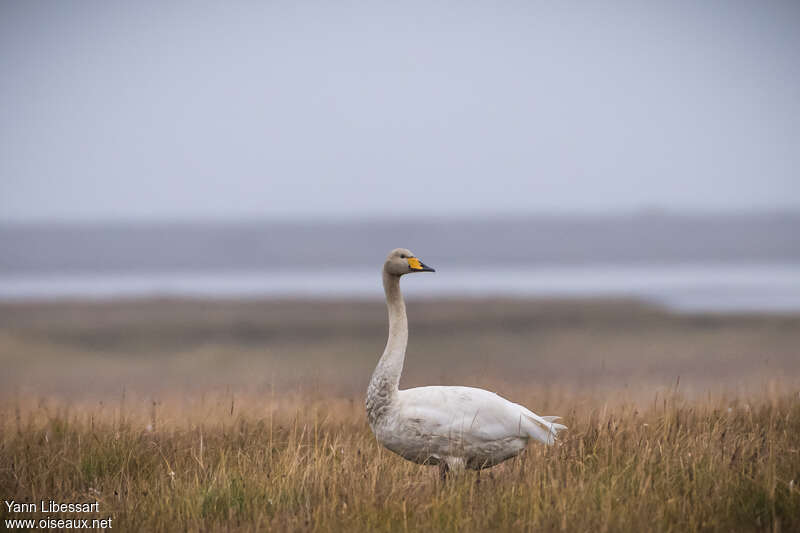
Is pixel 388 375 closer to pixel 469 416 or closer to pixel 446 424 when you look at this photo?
pixel 446 424

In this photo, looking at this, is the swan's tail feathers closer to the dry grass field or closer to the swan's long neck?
the dry grass field

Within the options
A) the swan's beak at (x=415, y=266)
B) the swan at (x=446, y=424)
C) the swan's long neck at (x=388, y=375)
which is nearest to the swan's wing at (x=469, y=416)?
the swan at (x=446, y=424)

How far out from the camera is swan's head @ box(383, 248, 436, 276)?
764 centimetres

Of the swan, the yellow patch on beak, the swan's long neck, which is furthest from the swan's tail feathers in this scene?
the yellow patch on beak

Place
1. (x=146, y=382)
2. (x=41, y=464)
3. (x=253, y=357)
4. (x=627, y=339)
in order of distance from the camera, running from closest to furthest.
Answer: (x=41, y=464), (x=146, y=382), (x=253, y=357), (x=627, y=339)

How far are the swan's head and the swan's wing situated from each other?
1057mm

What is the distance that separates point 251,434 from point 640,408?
14.7ft

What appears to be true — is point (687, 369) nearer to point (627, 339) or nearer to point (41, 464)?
point (627, 339)

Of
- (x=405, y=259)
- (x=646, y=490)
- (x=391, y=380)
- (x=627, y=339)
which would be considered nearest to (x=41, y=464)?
(x=391, y=380)

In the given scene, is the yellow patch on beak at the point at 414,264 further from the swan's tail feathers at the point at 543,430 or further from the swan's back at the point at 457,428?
the swan's tail feathers at the point at 543,430

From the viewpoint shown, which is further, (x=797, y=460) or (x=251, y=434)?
(x=251, y=434)

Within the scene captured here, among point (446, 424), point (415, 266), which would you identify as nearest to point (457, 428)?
point (446, 424)

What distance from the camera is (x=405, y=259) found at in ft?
25.4

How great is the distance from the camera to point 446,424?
7.16 m
